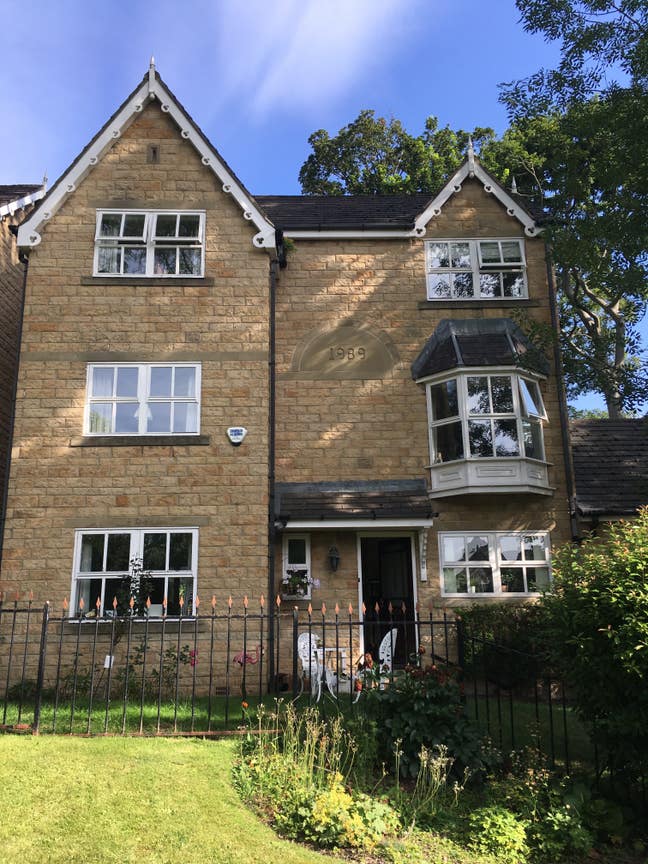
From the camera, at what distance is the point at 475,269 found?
52.7 feet

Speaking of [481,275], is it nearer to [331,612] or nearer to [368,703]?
[331,612]

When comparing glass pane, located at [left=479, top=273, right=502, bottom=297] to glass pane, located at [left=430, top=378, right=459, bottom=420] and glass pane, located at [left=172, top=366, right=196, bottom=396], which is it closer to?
glass pane, located at [left=430, top=378, right=459, bottom=420]

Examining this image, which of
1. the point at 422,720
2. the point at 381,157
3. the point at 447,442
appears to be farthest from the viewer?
the point at 381,157

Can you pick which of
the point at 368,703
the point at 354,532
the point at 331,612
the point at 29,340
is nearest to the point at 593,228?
the point at 354,532

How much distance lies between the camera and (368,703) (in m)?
8.45

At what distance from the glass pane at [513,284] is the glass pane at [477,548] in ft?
18.9

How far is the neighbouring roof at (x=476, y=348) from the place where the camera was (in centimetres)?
1456

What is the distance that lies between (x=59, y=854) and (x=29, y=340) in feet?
35.2

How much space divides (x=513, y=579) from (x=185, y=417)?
7.47m

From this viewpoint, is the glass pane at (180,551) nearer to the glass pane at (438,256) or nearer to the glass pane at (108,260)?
the glass pane at (108,260)

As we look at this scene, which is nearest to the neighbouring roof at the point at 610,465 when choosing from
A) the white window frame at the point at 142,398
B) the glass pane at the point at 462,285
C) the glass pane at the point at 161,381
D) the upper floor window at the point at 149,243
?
the glass pane at the point at 462,285

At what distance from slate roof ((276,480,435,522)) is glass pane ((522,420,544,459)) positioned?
7.69ft

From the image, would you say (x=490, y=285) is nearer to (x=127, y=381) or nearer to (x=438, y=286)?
(x=438, y=286)

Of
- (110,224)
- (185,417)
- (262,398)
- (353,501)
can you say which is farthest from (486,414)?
(110,224)
